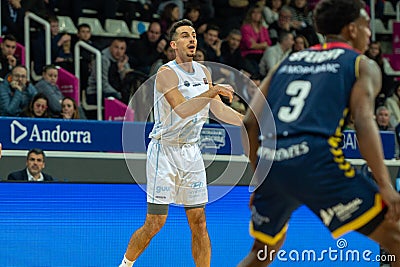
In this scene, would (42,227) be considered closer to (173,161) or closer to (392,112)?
(173,161)

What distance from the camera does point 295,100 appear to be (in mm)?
4730

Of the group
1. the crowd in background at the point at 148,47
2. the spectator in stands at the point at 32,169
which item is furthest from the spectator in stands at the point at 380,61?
the spectator in stands at the point at 32,169

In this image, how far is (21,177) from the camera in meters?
9.66

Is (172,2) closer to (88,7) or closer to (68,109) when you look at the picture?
(88,7)

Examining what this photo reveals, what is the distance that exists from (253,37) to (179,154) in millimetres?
7995

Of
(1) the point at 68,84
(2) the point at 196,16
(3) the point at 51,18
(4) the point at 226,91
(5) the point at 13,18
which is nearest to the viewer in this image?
(4) the point at 226,91

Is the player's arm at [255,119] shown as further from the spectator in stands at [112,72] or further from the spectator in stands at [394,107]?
the spectator in stands at [394,107]

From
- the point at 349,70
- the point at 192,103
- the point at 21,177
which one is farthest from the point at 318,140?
the point at 21,177

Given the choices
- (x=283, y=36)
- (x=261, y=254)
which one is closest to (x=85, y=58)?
(x=283, y=36)

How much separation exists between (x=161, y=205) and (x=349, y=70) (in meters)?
3.15

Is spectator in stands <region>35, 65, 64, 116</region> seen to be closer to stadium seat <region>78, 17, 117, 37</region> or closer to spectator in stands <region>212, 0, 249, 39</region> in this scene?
stadium seat <region>78, 17, 117, 37</region>

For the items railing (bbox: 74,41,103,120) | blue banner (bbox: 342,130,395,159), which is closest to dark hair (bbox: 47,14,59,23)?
railing (bbox: 74,41,103,120)

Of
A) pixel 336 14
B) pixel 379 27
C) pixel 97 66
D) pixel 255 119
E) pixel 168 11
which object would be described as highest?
pixel 168 11

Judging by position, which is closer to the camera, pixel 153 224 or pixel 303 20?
pixel 153 224
